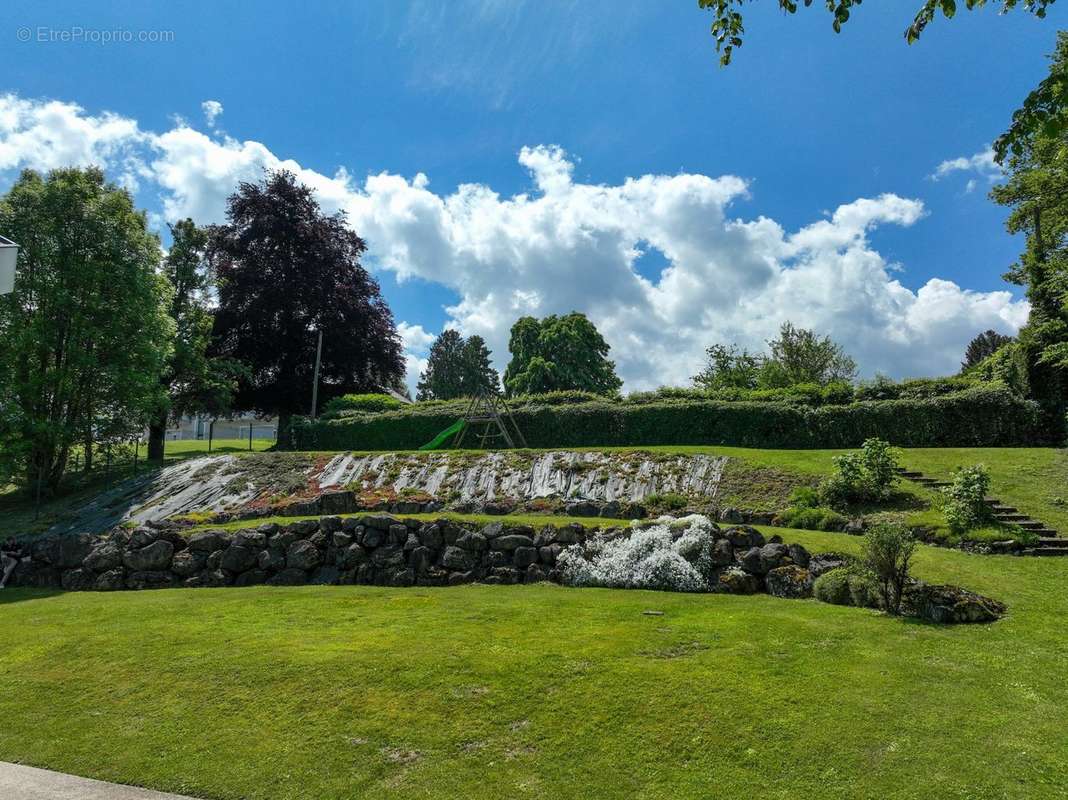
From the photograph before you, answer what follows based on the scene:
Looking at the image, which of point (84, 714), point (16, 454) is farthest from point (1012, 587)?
point (16, 454)

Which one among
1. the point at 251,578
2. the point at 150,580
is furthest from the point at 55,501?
the point at 251,578

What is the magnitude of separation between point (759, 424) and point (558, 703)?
57.7ft

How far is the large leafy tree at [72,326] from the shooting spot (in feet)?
74.3

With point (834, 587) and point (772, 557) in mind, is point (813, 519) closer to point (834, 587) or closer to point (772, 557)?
point (772, 557)

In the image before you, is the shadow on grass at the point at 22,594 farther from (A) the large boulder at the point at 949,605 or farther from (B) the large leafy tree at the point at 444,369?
(B) the large leafy tree at the point at 444,369

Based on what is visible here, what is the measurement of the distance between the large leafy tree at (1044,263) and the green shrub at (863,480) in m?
9.45

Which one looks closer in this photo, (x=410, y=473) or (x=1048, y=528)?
(x=1048, y=528)

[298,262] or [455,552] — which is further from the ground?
[298,262]

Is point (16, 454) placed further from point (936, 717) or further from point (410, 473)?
point (936, 717)

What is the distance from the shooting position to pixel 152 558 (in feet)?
46.9

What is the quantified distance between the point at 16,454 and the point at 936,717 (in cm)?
2606

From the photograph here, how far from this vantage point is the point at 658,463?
62.2 feet

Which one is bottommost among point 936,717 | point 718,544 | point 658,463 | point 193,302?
point 936,717

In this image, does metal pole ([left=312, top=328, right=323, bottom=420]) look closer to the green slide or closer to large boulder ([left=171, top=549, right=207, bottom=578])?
the green slide
